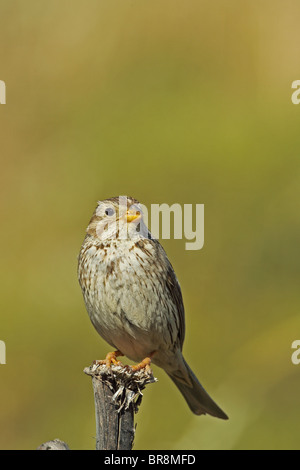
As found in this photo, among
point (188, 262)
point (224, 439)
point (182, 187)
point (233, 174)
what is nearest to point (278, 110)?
point (233, 174)

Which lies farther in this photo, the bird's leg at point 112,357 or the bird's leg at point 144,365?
the bird's leg at point 112,357

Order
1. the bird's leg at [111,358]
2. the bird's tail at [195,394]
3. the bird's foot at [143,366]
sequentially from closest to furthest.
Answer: the bird's foot at [143,366] < the bird's leg at [111,358] < the bird's tail at [195,394]

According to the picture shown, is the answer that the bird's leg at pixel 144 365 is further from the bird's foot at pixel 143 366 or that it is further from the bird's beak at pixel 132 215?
the bird's beak at pixel 132 215

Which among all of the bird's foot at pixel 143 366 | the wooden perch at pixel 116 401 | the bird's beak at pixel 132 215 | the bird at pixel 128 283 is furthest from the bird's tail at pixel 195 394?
the bird's beak at pixel 132 215

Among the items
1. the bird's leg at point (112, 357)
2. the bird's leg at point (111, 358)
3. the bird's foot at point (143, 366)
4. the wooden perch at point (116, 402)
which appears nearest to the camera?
the wooden perch at point (116, 402)

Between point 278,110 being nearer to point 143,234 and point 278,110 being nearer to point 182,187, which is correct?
point 182,187
